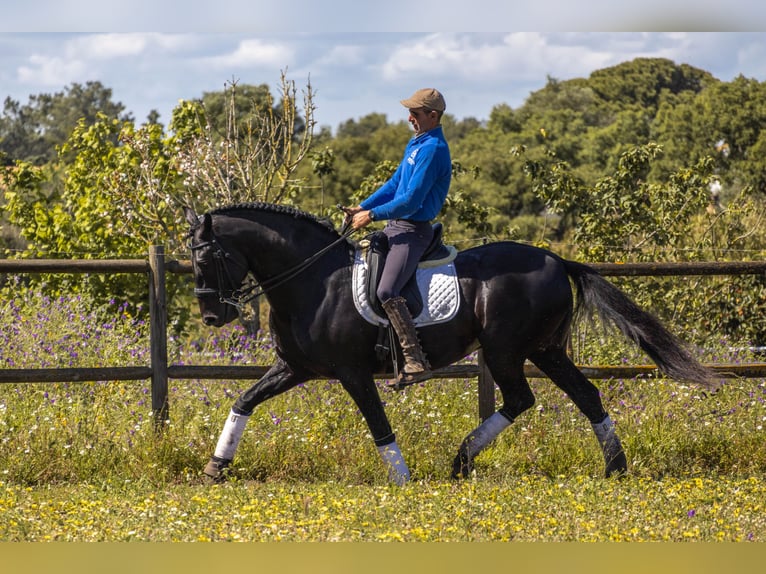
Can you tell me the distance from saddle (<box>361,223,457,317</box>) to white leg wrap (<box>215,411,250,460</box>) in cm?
131

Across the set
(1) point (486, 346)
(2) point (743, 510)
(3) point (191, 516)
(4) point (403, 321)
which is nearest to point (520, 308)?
(1) point (486, 346)

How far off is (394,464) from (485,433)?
714mm

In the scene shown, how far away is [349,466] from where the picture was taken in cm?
744

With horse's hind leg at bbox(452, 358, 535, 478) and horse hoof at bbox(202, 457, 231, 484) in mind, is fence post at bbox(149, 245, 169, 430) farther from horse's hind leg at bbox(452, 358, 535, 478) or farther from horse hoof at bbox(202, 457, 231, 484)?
horse's hind leg at bbox(452, 358, 535, 478)

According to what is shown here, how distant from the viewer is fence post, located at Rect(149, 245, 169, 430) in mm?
7875

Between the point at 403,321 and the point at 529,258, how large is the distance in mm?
1087

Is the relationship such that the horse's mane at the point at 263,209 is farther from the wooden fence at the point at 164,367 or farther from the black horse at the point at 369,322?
the wooden fence at the point at 164,367

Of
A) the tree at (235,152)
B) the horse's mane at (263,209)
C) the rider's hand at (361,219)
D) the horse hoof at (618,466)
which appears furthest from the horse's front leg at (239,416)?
the tree at (235,152)

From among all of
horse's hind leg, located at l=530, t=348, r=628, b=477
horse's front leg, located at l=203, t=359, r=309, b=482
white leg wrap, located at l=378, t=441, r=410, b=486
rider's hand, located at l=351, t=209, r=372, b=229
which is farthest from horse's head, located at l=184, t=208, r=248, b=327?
horse's hind leg, located at l=530, t=348, r=628, b=477

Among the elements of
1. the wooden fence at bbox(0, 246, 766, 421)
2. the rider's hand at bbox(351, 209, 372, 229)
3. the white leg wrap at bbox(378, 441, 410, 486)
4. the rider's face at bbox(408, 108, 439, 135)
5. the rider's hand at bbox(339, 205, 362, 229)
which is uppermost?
the rider's face at bbox(408, 108, 439, 135)

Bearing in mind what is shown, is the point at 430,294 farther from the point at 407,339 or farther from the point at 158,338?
the point at 158,338

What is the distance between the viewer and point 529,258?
719 centimetres

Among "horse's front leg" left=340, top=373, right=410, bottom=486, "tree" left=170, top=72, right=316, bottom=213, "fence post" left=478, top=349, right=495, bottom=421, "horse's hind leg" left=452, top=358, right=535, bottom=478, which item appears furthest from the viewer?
"tree" left=170, top=72, right=316, bottom=213

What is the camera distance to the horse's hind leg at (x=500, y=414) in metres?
7.18
